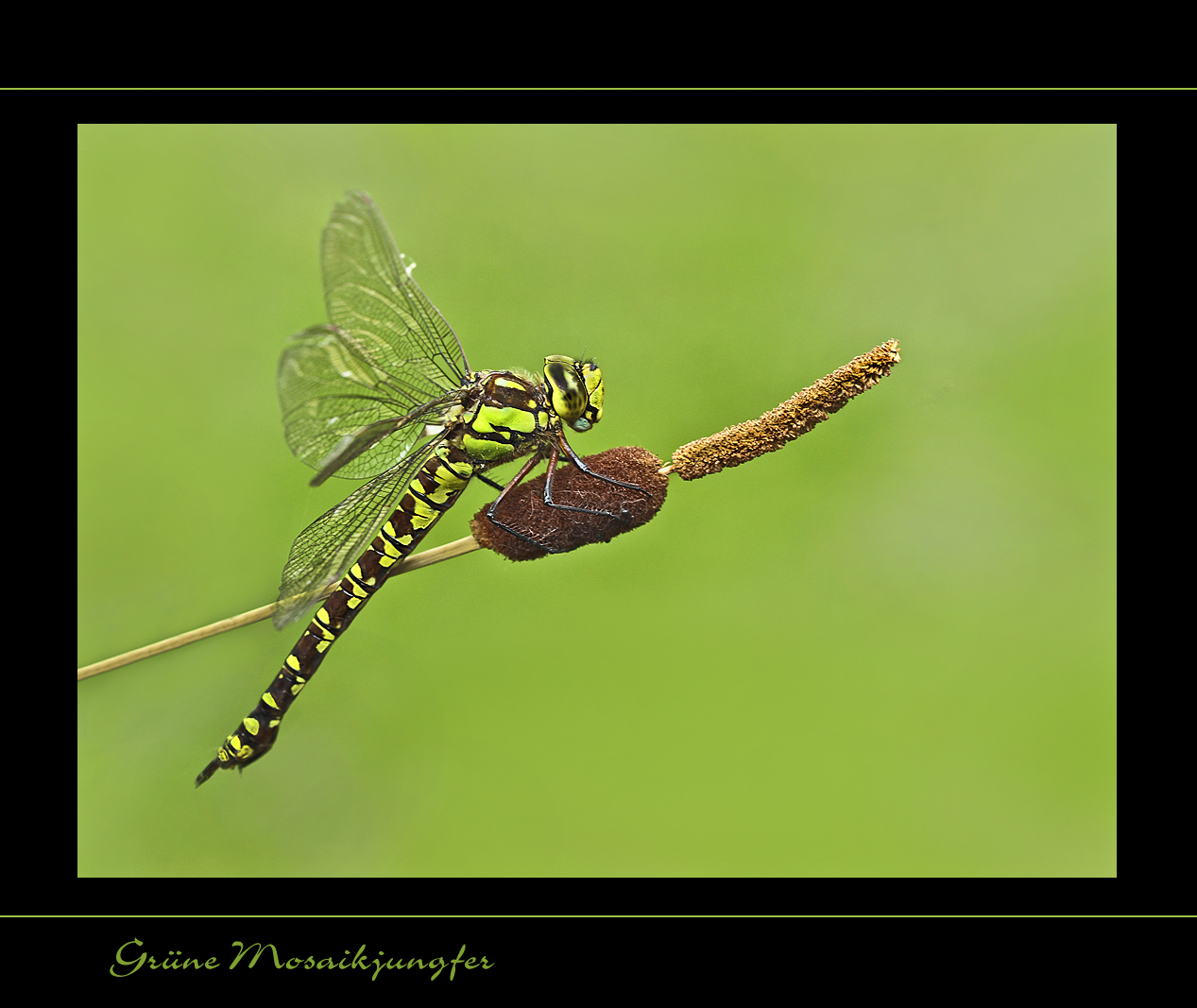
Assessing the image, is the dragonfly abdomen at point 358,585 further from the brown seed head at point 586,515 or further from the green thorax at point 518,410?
the brown seed head at point 586,515

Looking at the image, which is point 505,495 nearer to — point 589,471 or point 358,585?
point 589,471

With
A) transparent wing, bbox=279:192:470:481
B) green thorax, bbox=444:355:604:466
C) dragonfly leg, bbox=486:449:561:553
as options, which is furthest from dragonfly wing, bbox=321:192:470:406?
dragonfly leg, bbox=486:449:561:553

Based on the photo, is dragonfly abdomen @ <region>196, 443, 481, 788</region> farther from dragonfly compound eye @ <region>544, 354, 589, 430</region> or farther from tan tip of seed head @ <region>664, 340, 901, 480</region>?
tan tip of seed head @ <region>664, 340, 901, 480</region>

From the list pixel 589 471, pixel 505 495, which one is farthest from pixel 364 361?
pixel 589 471

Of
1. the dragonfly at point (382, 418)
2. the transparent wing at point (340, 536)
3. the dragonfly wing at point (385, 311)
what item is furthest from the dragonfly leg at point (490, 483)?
the dragonfly wing at point (385, 311)

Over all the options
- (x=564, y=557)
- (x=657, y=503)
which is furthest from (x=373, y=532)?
(x=657, y=503)

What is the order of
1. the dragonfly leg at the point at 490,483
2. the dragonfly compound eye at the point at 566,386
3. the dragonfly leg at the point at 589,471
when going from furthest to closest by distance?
the dragonfly leg at the point at 490,483 < the dragonfly compound eye at the point at 566,386 < the dragonfly leg at the point at 589,471
